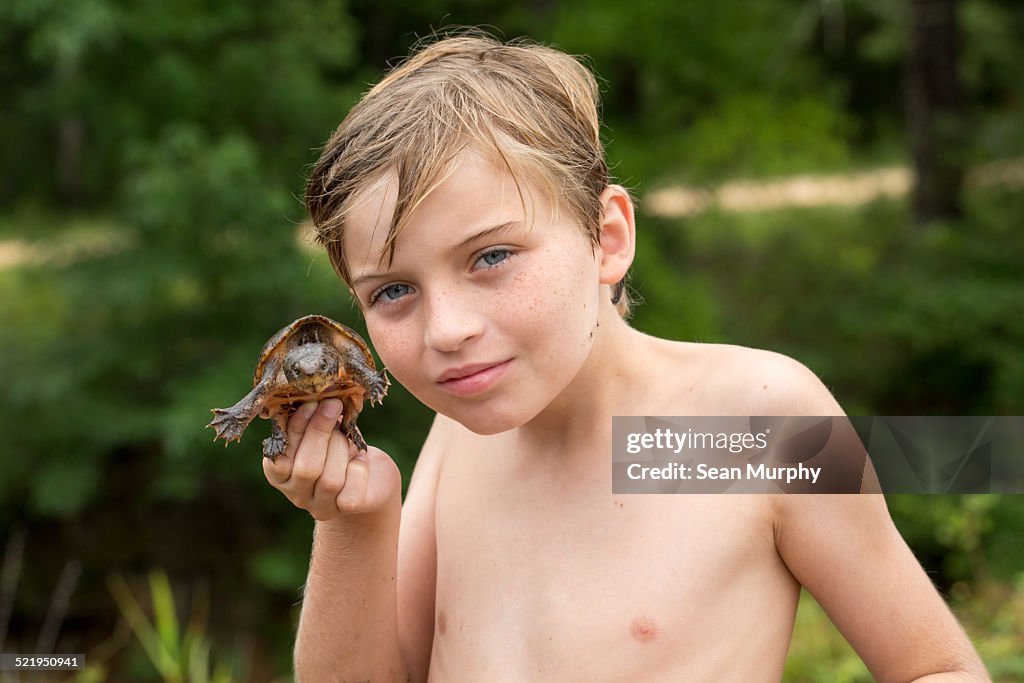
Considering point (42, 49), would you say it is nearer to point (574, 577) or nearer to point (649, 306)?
point (649, 306)

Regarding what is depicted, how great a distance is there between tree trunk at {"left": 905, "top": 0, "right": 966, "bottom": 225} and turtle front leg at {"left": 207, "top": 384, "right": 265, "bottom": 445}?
1117cm

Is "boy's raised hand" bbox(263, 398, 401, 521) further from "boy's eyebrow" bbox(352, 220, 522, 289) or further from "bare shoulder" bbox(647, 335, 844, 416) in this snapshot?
"bare shoulder" bbox(647, 335, 844, 416)

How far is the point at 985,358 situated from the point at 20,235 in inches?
343

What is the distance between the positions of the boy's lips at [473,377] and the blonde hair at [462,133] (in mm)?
192

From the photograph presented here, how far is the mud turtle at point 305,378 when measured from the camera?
1.55 metres

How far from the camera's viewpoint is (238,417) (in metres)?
1.63

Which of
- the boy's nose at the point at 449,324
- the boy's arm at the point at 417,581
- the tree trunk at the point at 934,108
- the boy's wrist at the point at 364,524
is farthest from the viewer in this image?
the tree trunk at the point at 934,108

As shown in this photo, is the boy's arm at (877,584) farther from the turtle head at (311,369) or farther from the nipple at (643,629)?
the turtle head at (311,369)

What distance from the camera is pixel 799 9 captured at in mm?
13914

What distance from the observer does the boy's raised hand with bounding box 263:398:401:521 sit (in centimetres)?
161

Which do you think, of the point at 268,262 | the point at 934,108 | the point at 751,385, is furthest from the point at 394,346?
the point at 934,108

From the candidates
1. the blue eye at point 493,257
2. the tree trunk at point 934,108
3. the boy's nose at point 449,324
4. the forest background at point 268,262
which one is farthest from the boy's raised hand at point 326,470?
the tree trunk at point 934,108

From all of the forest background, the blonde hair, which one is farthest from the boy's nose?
the forest background

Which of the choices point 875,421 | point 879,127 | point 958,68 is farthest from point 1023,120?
point 875,421
